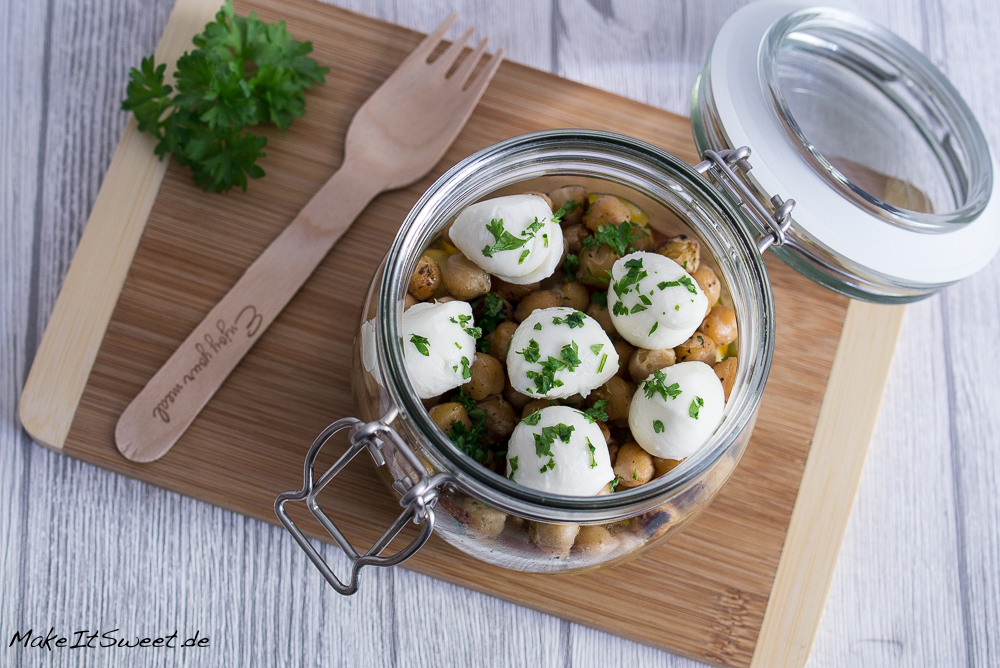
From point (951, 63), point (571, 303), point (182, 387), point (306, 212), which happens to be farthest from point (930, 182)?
point (182, 387)

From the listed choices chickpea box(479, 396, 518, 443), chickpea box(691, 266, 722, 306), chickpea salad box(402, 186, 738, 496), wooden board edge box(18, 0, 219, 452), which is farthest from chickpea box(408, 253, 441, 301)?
wooden board edge box(18, 0, 219, 452)

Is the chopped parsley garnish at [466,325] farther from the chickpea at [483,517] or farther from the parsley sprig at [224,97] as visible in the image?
the parsley sprig at [224,97]

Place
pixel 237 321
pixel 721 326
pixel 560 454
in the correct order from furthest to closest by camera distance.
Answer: pixel 237 321 < pixel 721 326 < pixel 560 454

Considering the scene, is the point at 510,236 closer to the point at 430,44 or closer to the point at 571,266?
the point at 571,266

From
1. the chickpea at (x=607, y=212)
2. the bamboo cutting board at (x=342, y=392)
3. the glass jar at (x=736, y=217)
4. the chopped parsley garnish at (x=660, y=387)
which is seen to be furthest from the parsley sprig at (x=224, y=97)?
the chopped parsley garnish at (x=660, y=387)

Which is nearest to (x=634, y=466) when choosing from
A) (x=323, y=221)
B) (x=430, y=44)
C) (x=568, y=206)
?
(x=568, y=206)
